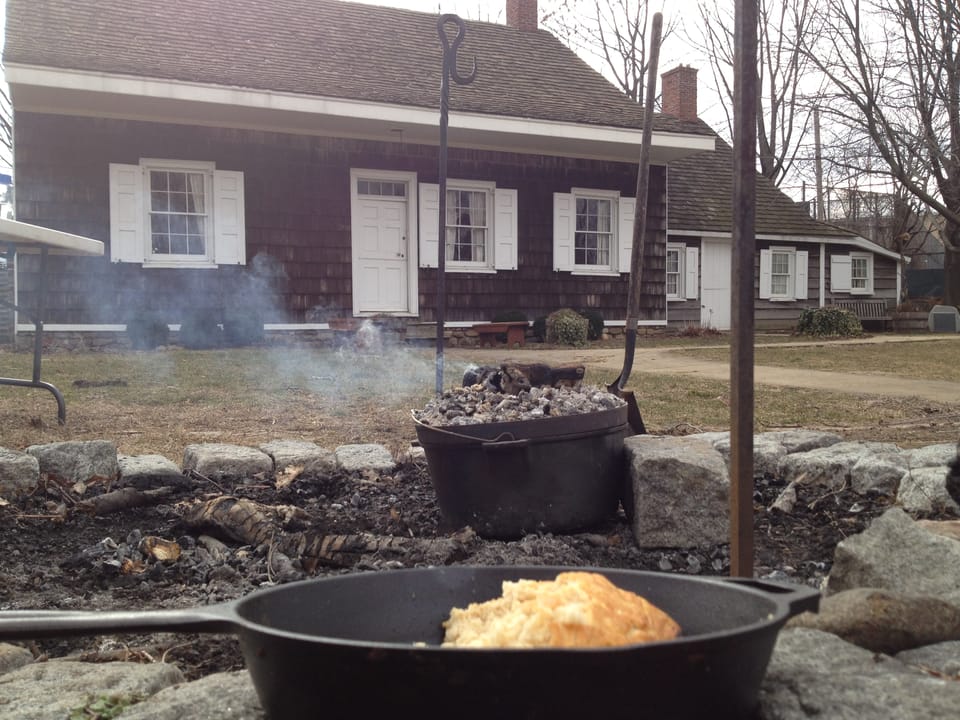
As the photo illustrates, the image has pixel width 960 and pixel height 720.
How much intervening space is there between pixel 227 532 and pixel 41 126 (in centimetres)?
925

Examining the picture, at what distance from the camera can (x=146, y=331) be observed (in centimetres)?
1045

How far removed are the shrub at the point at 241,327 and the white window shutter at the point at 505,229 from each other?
3.59m

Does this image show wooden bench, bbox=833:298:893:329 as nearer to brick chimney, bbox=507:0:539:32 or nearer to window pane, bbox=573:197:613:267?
window pane, bbox=573:197:613:267

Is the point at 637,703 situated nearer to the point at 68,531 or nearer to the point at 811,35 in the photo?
the point at 68,531

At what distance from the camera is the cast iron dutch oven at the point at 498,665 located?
2.93 feet

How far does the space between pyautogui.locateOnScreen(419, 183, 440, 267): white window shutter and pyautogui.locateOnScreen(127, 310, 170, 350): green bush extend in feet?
12.0

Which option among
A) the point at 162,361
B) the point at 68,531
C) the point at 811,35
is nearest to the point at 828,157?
the point at 811,35

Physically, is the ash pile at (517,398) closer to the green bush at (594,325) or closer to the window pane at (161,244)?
the window pane at (161,244)

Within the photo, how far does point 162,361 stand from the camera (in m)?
8.67

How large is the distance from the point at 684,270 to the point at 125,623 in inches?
639

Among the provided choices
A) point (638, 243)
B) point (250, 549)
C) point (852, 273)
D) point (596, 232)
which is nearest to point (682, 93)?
point (596, 232)

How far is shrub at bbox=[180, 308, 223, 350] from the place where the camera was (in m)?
10.7

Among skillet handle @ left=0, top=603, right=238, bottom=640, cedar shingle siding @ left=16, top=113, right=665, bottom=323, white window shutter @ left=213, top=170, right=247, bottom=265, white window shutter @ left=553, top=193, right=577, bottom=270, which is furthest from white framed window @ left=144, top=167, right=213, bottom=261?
skillet handle @ left=0, top=603, right=238, bottom=640

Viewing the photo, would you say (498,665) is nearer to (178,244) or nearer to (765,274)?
(178,244)
